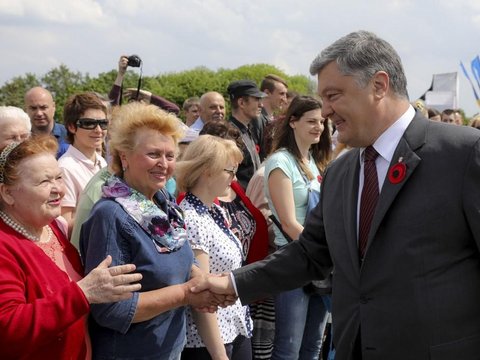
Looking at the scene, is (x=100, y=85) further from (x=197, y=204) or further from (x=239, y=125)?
(x=197, y=204)

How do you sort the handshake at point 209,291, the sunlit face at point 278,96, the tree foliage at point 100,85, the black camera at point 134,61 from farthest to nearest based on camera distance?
1. the tree foliage at point 100,85
2. the sunlit face at point 278,96
3. the black camera at point 134,61
4. the handshake at point 209,291

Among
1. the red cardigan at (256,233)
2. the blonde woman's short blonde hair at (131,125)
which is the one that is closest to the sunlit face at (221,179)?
the red cardigan at (256,233)

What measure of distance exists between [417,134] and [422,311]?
2.51ft

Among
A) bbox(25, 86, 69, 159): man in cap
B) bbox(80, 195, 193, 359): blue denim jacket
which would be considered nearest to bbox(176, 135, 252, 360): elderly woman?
bbox(80, 195, 193, 359): blue denim jacket

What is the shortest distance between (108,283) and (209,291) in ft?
2.67

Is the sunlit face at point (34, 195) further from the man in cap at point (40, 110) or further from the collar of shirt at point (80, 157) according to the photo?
the man in cap at point (40, 110)

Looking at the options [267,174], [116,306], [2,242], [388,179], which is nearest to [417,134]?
[388,179]

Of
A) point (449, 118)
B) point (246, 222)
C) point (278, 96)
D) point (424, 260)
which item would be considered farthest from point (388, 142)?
point (449, 118)

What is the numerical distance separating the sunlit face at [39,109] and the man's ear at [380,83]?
16.4 ft

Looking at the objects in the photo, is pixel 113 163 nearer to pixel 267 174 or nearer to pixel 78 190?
pixel 78 190

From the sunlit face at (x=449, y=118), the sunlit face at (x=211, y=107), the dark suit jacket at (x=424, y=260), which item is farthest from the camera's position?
the sunlit face at (x=449, y=118)

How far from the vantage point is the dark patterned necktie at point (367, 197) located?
313 cm

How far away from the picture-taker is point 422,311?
9.54 ft

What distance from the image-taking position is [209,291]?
3.82 m
